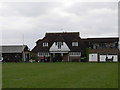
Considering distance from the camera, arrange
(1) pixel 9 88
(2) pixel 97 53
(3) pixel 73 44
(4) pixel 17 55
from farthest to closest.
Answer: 1. (4) pixel 17 55
2. (3) pixel 73 44
3. (2) pixel 97 53
4. (1) pixel 9 88

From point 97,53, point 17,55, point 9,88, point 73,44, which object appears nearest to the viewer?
point 9,88

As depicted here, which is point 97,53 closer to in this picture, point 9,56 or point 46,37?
point 46,37

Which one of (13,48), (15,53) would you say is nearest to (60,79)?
(15,53)

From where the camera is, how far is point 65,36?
81.5m

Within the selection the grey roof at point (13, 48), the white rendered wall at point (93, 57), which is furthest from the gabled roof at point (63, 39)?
the grey roof at point (13, 48)

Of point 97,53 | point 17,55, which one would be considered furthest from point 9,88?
point 17,55

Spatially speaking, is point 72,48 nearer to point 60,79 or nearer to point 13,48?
point 13,48

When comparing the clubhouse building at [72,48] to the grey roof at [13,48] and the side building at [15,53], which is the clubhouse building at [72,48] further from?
the grey roof at [13,48]

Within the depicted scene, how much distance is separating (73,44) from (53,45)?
16.5ft

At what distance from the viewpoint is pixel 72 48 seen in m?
78.5

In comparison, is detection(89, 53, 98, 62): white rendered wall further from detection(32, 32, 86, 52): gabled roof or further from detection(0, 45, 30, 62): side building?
detection(0, 45, 30, 62): side building

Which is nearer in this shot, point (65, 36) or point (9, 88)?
point (9, 88)

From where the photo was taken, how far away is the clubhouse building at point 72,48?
7425 cm

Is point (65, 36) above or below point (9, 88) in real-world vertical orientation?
above
